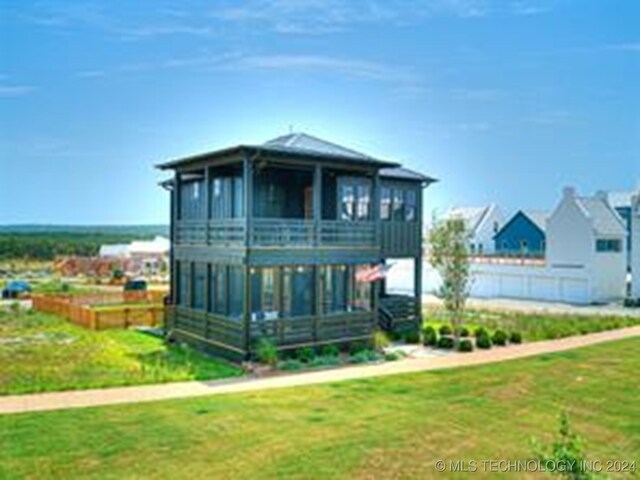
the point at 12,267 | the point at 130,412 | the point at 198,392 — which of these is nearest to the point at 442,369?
the point at 198,392

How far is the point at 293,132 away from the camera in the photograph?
23.4m

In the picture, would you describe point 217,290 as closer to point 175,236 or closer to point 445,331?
point 175,236

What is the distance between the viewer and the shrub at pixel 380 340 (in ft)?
69.8

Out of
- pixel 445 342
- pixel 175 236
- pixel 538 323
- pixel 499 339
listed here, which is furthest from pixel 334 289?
pixel 538 323

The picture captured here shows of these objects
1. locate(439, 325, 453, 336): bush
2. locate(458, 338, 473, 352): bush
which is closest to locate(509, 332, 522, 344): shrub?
locate(439, 325, 453, 336): bush

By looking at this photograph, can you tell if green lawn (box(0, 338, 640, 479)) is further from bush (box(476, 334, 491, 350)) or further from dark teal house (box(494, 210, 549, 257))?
dark teal house (box(494, 210, 549, 257))

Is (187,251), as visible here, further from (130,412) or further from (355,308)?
(130,412)

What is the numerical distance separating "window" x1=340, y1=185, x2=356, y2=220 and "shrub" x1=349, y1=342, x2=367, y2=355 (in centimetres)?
446

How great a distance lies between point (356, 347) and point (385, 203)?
276 inches

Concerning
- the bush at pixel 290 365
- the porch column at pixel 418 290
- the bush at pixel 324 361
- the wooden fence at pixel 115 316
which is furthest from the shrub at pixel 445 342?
the wooden fence at pixel 115 316

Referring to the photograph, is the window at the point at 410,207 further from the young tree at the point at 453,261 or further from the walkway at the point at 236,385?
the walkway at the point at 236,385

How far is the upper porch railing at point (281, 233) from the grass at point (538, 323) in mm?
7479

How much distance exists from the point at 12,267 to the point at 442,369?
210 ft

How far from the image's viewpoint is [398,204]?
25.9 m
